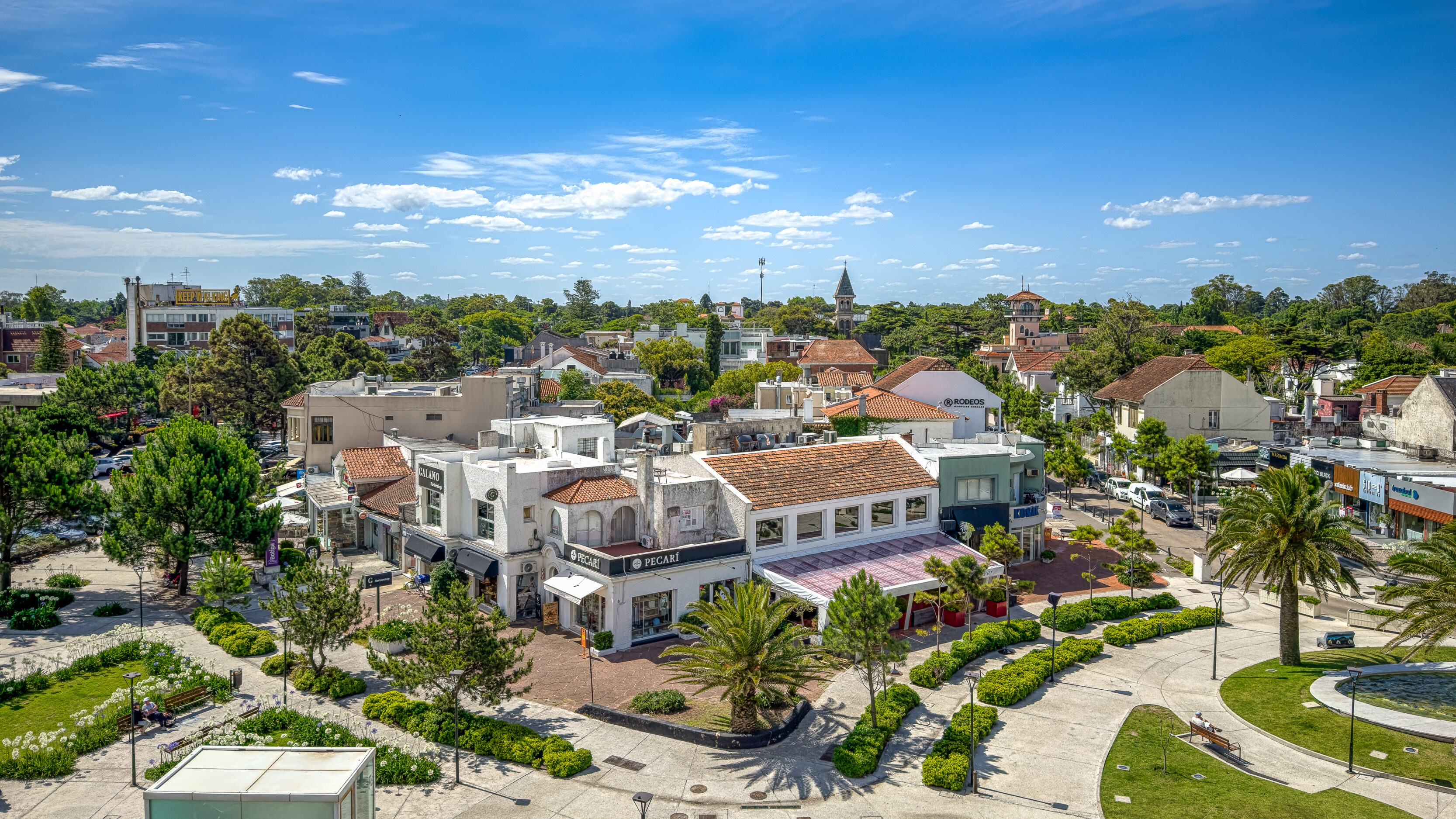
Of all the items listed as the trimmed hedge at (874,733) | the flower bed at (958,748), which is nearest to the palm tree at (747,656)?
the trimmed hedge at (874,733)

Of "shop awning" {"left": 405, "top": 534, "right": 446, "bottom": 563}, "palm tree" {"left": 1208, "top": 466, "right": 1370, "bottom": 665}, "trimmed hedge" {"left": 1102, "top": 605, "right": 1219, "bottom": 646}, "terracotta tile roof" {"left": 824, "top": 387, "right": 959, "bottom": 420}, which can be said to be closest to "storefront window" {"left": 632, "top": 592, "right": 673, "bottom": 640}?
"shop awning" {"left": 405, "top": 534, "right": 446, "bottom": 563}

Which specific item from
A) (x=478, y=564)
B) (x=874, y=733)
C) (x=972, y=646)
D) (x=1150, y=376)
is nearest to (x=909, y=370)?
(x=1150, y=376)

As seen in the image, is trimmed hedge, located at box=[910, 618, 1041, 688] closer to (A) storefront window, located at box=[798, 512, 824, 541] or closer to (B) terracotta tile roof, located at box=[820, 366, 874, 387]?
(A) storefront window, located at box=[798, 512, 824, 541]

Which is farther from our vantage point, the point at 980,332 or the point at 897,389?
the point at 980,332

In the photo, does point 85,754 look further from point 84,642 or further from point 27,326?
point 27,326

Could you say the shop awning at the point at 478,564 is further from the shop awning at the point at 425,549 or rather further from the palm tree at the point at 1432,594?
the palm tree at the point at 1432,594

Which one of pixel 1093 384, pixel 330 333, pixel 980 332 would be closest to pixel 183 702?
pixel 1093 384

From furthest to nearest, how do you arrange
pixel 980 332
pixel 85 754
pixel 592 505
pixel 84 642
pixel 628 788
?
pixel 980 332
pixel 592 505
pixel 84 642
pixel 85 754
pixel 628 788
